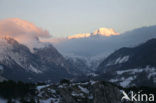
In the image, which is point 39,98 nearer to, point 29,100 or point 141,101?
point 29,100

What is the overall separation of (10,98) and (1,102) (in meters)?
5.38

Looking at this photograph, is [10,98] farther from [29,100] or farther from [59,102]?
[59,102]

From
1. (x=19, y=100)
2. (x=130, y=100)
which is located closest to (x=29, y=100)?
(x=19, y=100)

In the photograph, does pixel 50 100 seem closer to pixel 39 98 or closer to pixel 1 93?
pixel 39 98

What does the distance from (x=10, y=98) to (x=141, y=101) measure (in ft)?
234

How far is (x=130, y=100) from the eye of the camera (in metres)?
200

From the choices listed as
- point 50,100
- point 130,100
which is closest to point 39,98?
point 50,100

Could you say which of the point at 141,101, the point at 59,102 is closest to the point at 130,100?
the point at 141,101

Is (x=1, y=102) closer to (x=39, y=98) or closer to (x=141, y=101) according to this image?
(x=39, y=98)

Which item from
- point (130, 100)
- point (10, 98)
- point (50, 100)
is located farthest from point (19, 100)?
point (130, 100)

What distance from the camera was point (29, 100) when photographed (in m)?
195

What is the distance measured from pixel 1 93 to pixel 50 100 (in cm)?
2748

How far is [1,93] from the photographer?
19912 cm

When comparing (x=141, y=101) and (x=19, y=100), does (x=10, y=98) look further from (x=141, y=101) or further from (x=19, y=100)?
(x=141, y=101)
